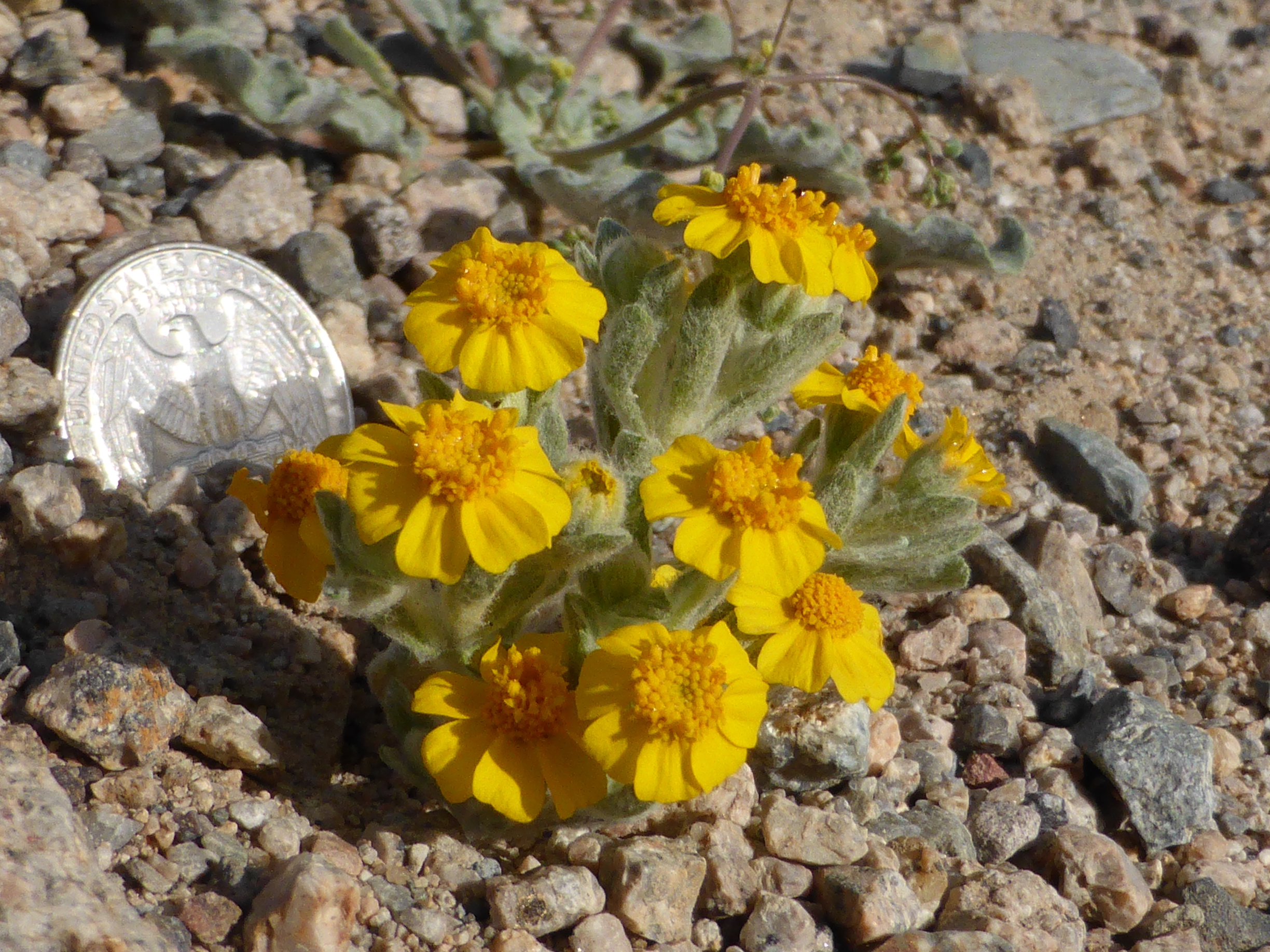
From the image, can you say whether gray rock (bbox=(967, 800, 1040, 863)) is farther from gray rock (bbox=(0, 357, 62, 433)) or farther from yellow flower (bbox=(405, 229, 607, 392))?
gray rock (bbox=(0, 357, 62, 433))

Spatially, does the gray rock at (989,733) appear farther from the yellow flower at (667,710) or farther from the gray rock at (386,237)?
the gray rock at (386,237)

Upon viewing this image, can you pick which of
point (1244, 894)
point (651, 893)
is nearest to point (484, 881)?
point (651, 893)

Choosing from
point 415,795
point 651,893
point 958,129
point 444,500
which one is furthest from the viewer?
point 958,129

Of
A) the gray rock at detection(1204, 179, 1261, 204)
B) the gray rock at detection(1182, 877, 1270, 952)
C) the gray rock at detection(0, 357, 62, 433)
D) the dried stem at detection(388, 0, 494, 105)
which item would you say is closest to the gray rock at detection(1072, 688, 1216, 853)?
the gray rock at detection(1182, 877, 1270, 952)

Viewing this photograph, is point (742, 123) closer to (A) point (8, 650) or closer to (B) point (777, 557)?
(B) point (777, 557)

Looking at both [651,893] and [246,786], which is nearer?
[651,893]

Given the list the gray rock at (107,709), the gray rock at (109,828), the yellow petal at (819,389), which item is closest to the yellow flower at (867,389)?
the yellow petal at (819,389)

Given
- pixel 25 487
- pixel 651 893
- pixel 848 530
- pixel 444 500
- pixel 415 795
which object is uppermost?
pixel 444 500

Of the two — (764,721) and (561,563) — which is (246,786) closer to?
(561,563)

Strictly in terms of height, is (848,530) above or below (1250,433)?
above
